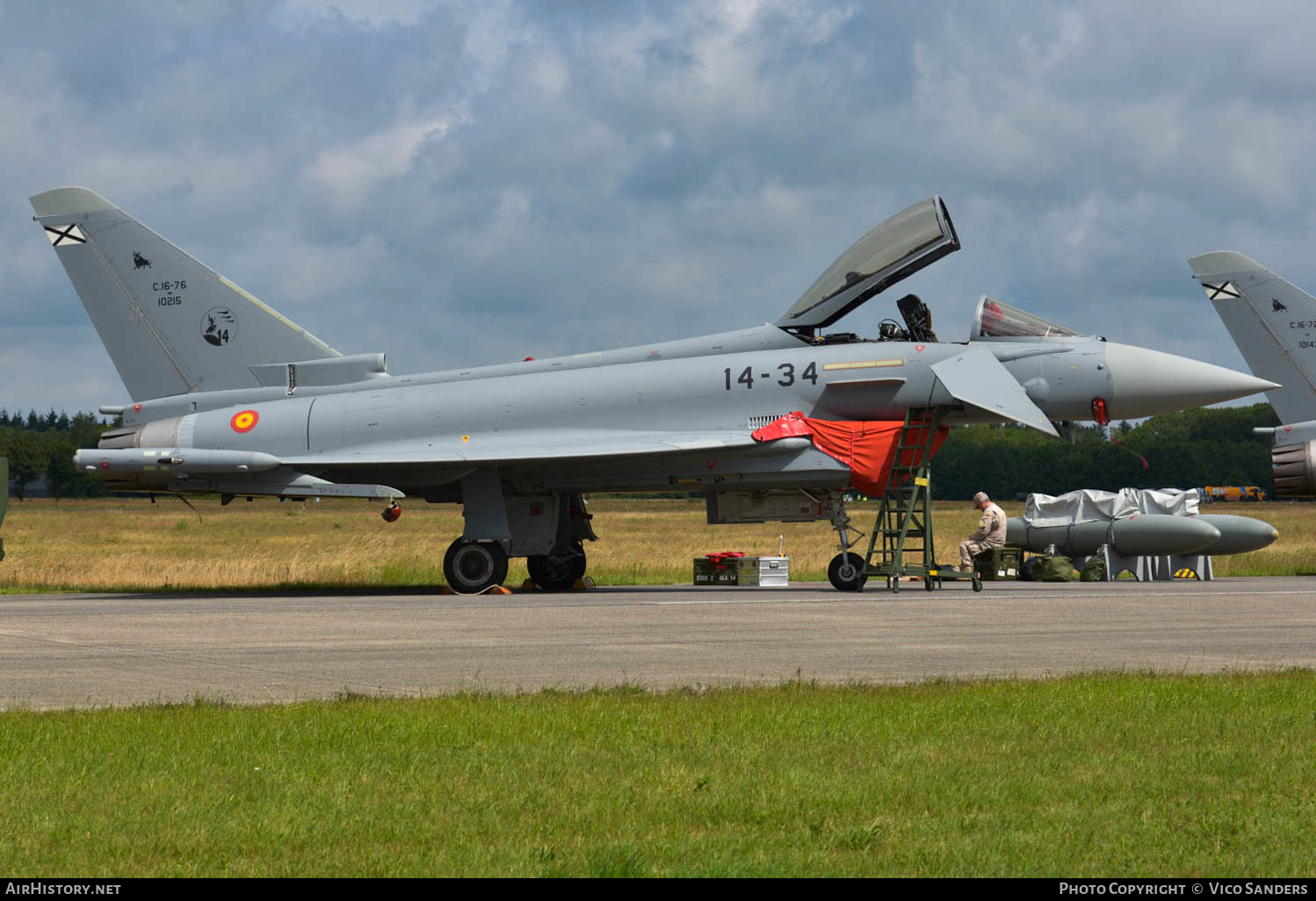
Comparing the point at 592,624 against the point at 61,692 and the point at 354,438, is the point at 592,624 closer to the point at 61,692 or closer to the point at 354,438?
the point at 61,692

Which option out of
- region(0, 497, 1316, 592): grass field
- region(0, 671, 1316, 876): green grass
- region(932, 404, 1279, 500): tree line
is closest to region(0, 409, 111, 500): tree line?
region(0, 497, 1316, 592): grass field

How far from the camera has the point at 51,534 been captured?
157 feet

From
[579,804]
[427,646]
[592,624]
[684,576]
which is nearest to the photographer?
[579,804]

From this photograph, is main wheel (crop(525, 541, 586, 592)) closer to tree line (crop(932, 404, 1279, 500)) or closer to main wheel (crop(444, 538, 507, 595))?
main wheel (crop(444, 538, 507, 595))

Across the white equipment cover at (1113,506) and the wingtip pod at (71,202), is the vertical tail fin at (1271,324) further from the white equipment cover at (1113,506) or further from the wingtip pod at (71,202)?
the wingtip pod at (71,202)

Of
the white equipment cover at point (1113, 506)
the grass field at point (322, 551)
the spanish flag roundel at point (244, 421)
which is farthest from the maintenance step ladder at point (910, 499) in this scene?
the spanish flag roundel at point (244, 421)

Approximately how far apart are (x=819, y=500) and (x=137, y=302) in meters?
10.8

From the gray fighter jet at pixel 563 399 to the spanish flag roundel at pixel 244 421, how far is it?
1.4 inches

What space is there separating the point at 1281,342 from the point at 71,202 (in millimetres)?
19398

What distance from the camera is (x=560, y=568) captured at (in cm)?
→ 2228

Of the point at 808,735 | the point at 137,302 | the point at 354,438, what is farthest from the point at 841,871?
the point at 137,302

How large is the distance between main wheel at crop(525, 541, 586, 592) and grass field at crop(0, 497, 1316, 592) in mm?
2285

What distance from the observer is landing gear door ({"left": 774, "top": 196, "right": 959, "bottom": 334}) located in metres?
20.0

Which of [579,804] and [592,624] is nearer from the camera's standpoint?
[579,804]
